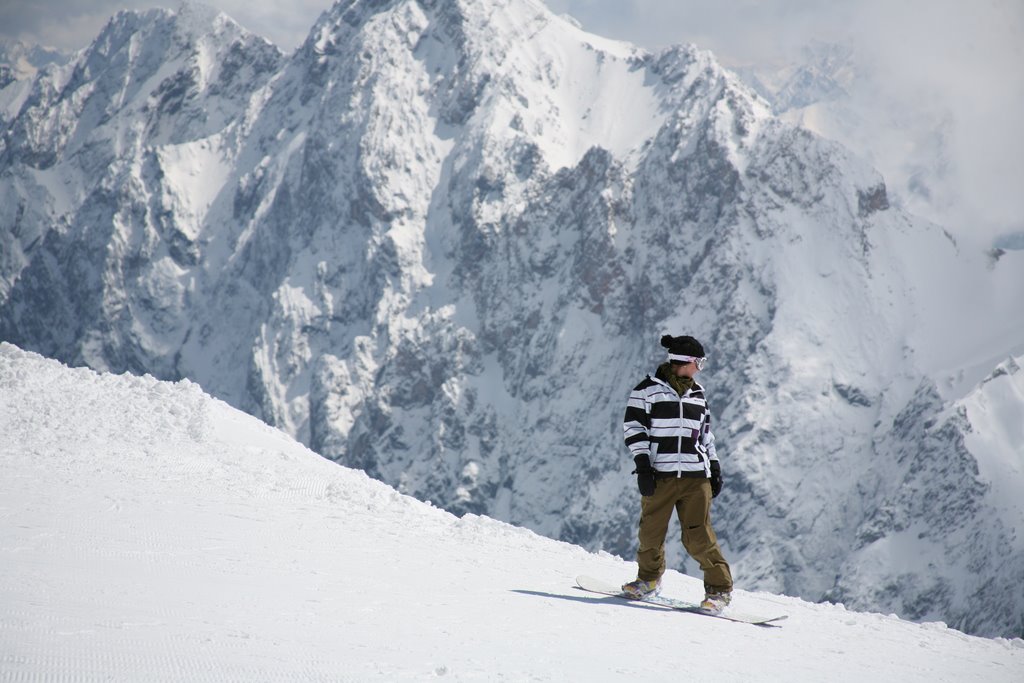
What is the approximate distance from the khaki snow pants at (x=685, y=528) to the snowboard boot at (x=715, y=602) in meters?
0.06

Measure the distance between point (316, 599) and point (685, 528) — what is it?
4440 mm

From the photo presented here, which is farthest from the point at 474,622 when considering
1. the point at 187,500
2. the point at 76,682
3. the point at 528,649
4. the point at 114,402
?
the point at 114,402

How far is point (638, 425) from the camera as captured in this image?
12.9 meters

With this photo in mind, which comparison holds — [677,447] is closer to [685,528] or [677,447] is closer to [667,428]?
[667,428]

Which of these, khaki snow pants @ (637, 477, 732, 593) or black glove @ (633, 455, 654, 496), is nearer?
black glove @ (633, 455, 654, 496)

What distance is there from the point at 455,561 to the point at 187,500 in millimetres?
4502

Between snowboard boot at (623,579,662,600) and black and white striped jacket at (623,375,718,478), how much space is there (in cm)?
154

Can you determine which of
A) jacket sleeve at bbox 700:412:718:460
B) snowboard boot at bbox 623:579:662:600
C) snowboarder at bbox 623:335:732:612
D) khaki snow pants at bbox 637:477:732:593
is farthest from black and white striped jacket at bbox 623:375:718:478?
snowboard boot at bbox 623:579:662:600

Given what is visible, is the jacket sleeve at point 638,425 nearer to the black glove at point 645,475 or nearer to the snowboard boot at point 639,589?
the black glove at point 645,475

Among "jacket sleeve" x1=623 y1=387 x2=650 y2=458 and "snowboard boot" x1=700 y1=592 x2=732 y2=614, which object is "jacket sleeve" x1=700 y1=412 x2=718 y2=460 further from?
"snowboard boot" x1=700 y1=592 x2=732 y2=614

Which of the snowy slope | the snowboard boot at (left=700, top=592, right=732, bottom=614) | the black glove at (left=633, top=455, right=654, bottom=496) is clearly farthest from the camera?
the snowboard boot at (left=700, top=592, right=732, bottom=614)

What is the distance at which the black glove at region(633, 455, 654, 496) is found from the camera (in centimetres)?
1280

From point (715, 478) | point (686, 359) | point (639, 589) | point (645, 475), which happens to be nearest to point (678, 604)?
point (639, 589)

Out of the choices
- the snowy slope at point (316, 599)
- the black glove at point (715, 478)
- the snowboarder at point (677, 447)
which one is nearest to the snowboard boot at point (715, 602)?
the snowboarder at point (677, 447)
